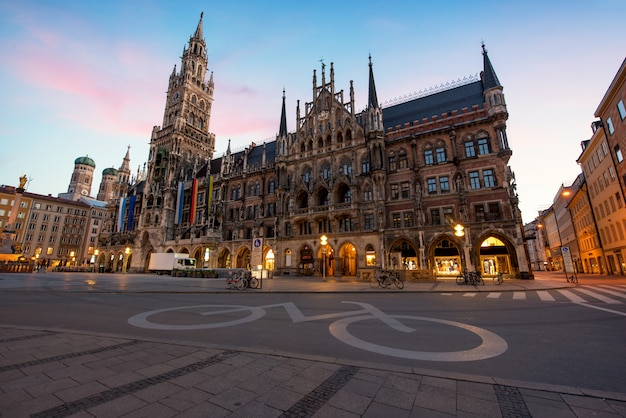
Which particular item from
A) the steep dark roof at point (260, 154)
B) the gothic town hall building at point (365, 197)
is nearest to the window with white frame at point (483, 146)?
the gothic town hall building at point (365, 197)

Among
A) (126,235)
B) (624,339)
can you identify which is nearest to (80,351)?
(624,339)

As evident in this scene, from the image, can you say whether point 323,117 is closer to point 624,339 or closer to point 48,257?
point 624,339

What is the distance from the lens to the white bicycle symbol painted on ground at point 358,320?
479cm

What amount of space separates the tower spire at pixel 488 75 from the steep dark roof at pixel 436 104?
1558mm

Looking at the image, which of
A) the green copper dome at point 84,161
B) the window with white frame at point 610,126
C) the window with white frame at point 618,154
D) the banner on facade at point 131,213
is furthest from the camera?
the green copper dome at point 84,161

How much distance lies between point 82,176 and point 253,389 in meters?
163

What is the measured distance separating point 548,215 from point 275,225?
64.9m

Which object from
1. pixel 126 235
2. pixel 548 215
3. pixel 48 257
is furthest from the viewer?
pixel 48 257

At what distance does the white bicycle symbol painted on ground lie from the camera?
4785 millimetres

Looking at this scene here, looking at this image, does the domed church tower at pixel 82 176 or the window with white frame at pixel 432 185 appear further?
the domed church tower at pixel 82 176

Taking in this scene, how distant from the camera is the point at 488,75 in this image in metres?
31.3

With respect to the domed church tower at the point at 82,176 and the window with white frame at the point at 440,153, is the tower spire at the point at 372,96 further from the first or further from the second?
the domed church tower at the point at 82,176

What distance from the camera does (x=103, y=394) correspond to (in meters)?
3.16

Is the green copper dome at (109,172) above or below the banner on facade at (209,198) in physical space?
above
